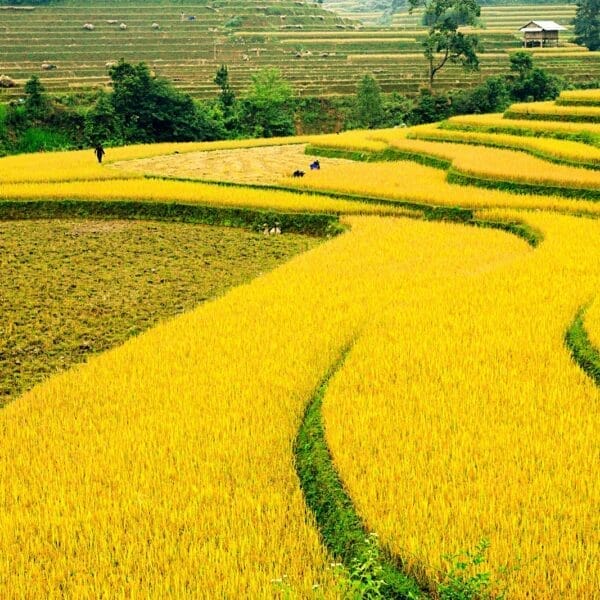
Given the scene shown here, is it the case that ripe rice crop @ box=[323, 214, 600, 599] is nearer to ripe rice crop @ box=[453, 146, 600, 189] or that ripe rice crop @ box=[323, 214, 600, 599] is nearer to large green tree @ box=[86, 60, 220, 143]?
ripe rice crop @ box=[453, 146, 600, 189]

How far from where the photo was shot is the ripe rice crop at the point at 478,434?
9.53 feet

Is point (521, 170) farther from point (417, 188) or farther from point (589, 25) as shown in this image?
Answer: point (589, 25)

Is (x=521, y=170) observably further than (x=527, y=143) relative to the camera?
No

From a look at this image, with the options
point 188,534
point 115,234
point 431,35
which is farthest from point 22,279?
point 431,35

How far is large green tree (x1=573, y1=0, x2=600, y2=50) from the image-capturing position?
46812mm

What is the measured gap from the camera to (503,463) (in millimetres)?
3596

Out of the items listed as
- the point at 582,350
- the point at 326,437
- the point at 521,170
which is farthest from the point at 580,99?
the point at 326,437

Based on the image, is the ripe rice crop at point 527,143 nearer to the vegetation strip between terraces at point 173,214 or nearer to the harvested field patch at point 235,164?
the harvested field patch at point 235,164

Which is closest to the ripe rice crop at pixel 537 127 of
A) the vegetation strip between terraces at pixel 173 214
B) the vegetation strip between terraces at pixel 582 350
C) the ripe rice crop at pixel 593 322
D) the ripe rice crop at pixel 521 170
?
the ripe rice crop at pixel 521 170

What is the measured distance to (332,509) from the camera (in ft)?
11.0

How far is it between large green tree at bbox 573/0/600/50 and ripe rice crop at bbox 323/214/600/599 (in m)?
45.7

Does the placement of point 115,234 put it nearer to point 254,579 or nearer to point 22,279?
point 22,279

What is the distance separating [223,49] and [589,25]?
22438mm

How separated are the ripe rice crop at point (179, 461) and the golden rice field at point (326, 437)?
0.04ft
